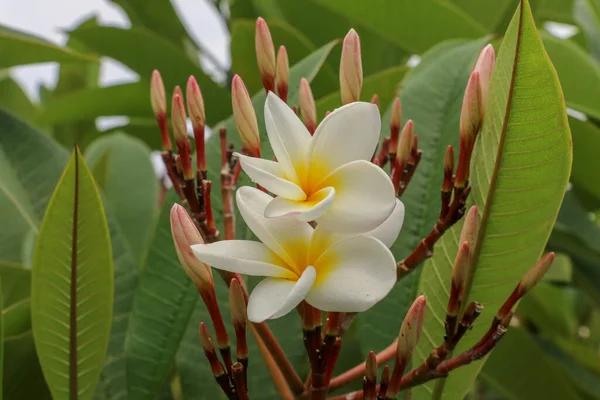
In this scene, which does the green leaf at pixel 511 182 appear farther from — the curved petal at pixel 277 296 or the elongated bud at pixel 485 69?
the curved petal at pixel 277 296

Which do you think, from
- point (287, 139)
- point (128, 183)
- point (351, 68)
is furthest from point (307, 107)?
point (128, 183)

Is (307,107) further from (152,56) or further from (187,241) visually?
(152,56)

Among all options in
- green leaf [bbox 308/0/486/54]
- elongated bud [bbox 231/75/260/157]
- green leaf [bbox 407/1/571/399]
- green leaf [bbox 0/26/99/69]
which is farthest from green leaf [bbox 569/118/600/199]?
green leaf [bbox 0/26/99/69]

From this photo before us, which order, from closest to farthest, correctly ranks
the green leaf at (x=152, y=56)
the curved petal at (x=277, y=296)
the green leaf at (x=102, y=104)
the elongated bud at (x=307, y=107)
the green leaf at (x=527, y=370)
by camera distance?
1. the curved petal at (x=277, y=296)
2. the elongated bud at (x=307, y=107)
3. the green leaf at (x=527, y=370)
4. the green leaf at (x=152, y=56)
5. the green leaf at (x=102, y=104)

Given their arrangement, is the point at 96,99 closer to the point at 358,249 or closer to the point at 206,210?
the point at 206,210

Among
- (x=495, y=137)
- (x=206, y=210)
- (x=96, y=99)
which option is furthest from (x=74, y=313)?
(x=96, y=99)

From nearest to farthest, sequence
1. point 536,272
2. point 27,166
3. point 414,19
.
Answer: point 536,272 < point 27,166 < point 414,19

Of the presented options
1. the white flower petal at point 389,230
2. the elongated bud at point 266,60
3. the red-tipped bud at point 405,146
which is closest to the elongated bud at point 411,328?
the white flower petal at point 389,230
